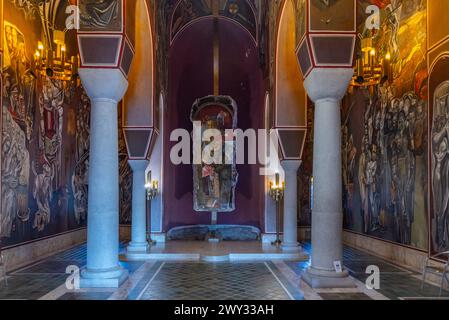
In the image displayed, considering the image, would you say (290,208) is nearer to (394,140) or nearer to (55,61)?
(394,140)

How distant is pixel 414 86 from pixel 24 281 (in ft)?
32.2

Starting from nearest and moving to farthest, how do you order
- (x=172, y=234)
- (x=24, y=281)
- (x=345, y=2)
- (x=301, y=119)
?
(x=345, y=2) < (x=24, y=281) < (x=301, y=119) < (x=172, y=234)

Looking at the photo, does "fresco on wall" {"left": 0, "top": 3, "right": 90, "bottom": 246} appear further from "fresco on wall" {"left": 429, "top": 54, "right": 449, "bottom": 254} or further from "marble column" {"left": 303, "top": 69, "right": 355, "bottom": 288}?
"fresco on wall" {"left": 429, "top": 54, "right": 449, "bottom": 254}

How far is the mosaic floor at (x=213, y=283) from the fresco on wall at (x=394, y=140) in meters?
1.43

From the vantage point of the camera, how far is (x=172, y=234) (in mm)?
16375

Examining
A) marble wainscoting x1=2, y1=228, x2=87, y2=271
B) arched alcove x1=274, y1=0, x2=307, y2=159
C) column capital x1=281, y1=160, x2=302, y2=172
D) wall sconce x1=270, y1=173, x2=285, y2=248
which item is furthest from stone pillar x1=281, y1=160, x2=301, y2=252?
marble wainscoting x1=2, y1=228, x2=87, y2=271

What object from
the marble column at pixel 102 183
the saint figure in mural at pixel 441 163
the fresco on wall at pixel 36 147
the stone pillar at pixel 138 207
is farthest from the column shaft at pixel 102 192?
the saint figure in mural at pixel 441 163

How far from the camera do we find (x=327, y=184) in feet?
27.5

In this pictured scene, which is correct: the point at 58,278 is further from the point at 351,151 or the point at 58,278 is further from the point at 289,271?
the point at 351,151

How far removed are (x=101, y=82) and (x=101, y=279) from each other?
12.6 feet

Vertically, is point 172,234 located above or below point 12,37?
below

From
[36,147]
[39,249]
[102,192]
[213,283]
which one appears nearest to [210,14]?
[36,147]

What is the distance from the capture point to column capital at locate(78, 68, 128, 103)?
8297mm

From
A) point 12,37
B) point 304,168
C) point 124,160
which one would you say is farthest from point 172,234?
point 12,37
